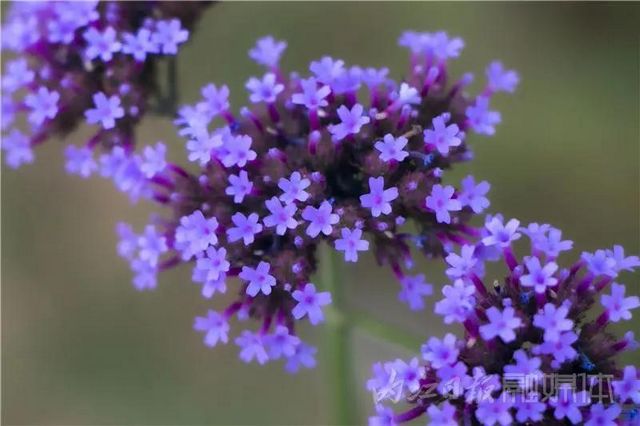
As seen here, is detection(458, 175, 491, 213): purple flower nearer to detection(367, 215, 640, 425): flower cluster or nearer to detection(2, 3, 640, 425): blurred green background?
detection(367, 215, 640, 425): flower cluster

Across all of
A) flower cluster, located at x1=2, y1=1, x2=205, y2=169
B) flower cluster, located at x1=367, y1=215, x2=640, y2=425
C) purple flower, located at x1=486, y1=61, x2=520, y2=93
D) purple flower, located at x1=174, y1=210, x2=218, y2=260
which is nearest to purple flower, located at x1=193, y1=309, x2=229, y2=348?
purple flower, located at x1=174, y1=210, x2=218, y2=260

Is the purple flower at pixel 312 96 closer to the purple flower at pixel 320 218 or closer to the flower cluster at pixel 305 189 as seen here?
the flower cluster at pixel 305 189

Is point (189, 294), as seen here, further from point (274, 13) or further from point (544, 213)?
point (544, 213)

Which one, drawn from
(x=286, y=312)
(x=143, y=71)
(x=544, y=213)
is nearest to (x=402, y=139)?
(x=286, y=312)

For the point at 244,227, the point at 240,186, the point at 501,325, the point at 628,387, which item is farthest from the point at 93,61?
the point at 628,387

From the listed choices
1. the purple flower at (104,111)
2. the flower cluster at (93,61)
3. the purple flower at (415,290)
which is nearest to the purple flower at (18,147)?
the flower cluster at (93,61)
